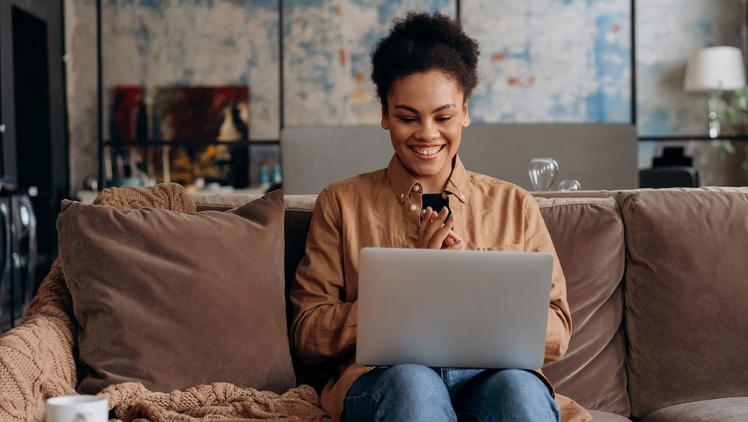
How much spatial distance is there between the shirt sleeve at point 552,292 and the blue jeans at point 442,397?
0.52 ft

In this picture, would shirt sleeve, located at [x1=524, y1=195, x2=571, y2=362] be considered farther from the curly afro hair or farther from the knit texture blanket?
the knit texture blanket

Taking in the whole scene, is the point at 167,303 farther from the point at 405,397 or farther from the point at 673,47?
the point at 673,47

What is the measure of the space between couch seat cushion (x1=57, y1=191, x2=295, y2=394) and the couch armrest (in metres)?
0.04

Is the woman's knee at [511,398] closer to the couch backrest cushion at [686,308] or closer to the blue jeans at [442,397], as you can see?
the blue jeans at [442,397]

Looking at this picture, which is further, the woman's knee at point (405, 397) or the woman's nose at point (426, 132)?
the woman's nose at point (426, 132)

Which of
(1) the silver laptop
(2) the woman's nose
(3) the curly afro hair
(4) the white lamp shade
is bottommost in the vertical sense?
(1) the silver laptop

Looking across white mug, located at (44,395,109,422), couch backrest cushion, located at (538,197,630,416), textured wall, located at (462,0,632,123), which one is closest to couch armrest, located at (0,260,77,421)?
white mug, located at (44,395,109,422)

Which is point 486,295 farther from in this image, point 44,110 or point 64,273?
point 44,110

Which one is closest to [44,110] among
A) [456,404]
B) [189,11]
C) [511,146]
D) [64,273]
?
[189,11]

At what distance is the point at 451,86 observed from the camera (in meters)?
1.99

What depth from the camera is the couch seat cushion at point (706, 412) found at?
197 cm

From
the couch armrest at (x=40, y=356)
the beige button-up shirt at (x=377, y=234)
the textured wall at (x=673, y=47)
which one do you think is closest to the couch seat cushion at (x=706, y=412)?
the beige button-up shirt at (x=377, y=234)

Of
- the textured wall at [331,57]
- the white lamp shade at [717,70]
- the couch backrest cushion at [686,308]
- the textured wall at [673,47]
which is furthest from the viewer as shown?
the textured wall at [331,57]

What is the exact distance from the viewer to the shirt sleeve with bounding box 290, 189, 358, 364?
1870 millimetres
